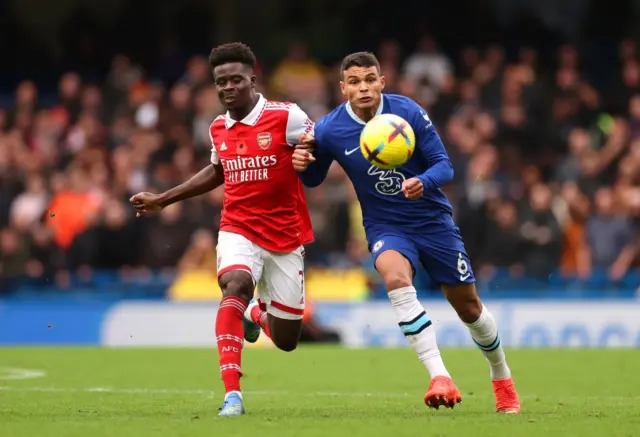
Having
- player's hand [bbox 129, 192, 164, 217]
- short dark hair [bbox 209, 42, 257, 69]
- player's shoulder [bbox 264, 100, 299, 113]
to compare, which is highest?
short dark hair [bbox 209, 42, 257, 69]

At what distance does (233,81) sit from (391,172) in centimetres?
131

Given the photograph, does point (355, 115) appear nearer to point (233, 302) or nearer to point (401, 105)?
point (401, 105)

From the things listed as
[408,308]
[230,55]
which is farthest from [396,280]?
[230,55]

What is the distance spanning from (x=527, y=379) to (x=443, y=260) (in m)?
3.64

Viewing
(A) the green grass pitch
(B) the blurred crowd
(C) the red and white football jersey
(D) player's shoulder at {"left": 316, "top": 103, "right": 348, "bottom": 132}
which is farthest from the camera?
(B) the blurred crowd

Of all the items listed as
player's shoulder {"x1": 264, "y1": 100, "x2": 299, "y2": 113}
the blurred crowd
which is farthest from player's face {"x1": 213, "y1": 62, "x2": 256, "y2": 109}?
the blurred crowd

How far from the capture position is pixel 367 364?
1403 cm

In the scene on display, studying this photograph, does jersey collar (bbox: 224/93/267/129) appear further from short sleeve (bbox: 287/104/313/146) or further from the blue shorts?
the blue shorts

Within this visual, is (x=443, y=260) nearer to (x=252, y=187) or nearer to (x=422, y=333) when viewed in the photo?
(x=422, y=333)

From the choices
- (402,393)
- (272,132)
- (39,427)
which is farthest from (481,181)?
(39,427)

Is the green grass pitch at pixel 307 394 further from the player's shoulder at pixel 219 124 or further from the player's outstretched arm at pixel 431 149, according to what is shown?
the player's shoulder at pixel 219 124

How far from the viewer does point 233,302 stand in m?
8.75

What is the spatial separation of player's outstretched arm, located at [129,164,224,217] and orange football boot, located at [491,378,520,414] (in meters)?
2.46

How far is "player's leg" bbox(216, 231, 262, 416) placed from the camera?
28.0 feet
